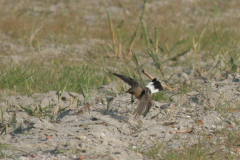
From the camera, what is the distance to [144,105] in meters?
3.40

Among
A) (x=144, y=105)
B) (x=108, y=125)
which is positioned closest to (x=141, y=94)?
(x=144, y=105)

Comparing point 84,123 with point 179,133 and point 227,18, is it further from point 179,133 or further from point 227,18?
point 227,18

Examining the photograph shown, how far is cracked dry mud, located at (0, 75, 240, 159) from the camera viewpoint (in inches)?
116

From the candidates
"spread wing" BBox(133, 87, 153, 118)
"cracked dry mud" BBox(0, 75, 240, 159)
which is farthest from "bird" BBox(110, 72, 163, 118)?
"cracked dry mud" BBox(0, 75, 240, 159)

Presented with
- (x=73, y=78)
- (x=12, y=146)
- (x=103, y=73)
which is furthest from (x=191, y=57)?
(x=12, y=146)

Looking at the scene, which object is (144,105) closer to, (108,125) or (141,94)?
(141,94)

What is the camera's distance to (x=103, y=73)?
5016mm

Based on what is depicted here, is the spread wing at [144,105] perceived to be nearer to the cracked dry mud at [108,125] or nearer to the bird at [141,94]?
the bird at [141,94]

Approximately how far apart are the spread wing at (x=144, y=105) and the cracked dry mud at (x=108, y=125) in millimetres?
124

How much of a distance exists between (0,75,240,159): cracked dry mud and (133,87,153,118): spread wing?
0.41ft

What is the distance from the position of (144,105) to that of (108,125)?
0.32 metres

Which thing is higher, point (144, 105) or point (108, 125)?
point (144, 105)

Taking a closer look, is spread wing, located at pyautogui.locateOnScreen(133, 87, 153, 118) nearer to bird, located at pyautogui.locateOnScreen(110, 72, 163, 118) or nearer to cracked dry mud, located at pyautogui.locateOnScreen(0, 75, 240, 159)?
bird, located at pyautogui.locateOnScreen(110, 72, 163, 118)

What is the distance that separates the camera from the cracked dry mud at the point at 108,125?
2945 millimetres
